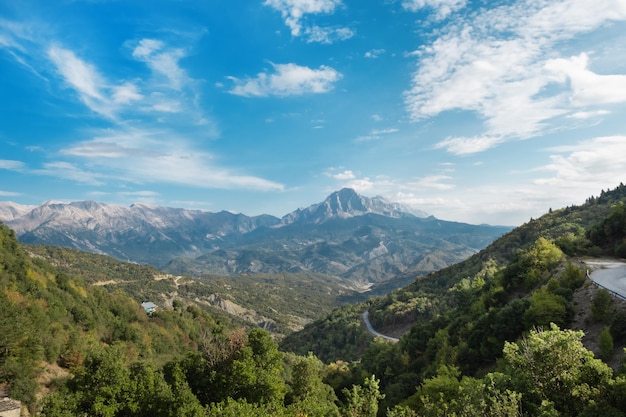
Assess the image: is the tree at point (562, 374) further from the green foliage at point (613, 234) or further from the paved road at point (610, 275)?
the green foliage at point (613, 234)

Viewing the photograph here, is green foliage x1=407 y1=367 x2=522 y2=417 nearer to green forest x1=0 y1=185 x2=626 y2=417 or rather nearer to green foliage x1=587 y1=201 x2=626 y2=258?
green forest x1=0 y1=185 x2=626 y2=417

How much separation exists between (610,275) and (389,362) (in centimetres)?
2932

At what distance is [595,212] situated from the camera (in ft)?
318

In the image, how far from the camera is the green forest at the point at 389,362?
669 inches

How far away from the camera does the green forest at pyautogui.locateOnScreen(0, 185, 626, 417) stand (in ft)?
55.8

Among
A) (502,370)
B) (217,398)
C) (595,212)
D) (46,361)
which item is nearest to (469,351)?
(502,370)

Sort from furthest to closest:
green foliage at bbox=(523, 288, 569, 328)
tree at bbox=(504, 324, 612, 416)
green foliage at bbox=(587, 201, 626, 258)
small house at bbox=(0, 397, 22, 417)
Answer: green foliage at bbox=(587, 201, 626, 258)
green foliage at bbox=(523, 288, 569, 328)
small house at bbox=(0, 397, 22, 417)
tree at bbox=(504, 324, 612, 416)

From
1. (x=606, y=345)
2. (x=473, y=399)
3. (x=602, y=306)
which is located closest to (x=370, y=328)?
(x=602, y=306)

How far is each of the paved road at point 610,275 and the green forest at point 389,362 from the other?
45.2 inches

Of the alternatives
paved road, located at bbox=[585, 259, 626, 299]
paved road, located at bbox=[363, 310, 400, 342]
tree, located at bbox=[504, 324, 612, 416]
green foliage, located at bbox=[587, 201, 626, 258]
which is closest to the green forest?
tree, located at bbox=[504, 324, 612, 416]

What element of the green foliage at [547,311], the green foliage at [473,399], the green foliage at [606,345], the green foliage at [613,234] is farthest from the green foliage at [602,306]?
the green foliage at [613,234]

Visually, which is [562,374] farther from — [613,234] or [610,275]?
[613,234]

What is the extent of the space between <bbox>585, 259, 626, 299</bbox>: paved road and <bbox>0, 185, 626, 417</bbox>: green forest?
115cm

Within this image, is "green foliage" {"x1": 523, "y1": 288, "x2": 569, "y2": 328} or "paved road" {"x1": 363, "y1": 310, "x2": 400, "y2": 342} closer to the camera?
"green foliage" {"x1": 523, "y1": 288, "x2": 569, "y2": 328}
